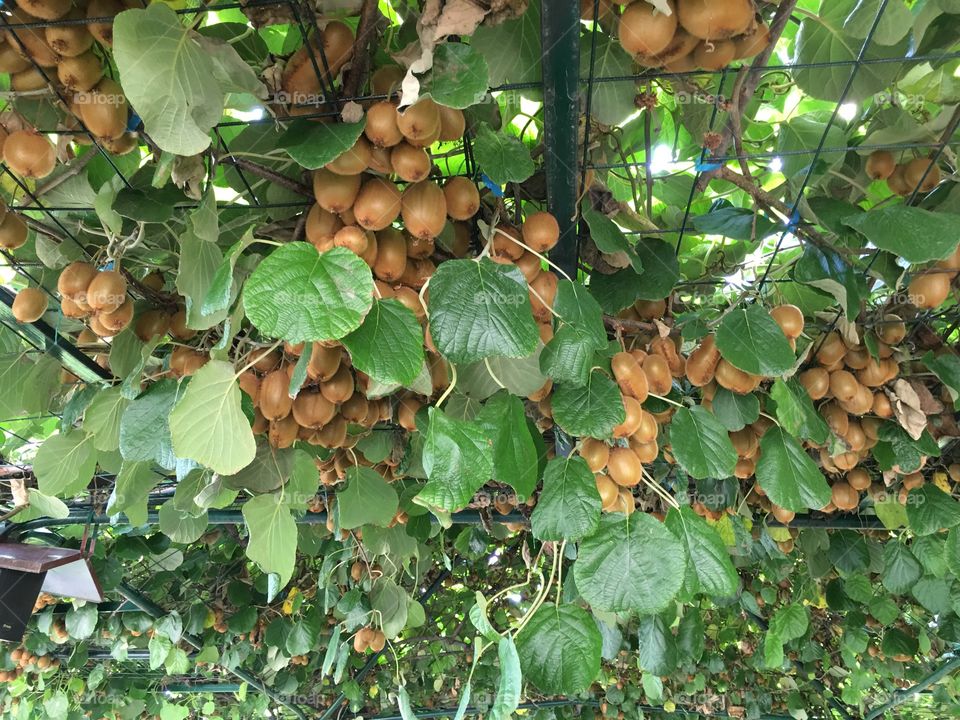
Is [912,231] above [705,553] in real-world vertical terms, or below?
above

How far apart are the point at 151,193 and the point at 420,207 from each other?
17.8 inches

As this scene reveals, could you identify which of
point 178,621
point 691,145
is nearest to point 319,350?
point 691,145

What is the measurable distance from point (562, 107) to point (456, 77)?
188mm

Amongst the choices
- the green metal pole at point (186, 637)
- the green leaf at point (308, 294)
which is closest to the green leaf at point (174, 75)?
the green leaf at point (308, 294)

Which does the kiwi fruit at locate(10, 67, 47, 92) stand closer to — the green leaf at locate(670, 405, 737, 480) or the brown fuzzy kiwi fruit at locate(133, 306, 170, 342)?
the brown fuzzy kiwi fruit at locate(133, 306, 170, 342)

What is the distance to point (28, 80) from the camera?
0.79 m

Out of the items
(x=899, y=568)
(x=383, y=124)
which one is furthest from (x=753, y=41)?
(x=899, y=568)

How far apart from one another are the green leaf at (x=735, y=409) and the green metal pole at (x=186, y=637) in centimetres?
311

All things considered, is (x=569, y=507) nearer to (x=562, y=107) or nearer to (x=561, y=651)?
(x=561, y=651)

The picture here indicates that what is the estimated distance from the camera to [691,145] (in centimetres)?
133

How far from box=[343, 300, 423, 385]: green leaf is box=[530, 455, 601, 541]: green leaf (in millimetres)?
358

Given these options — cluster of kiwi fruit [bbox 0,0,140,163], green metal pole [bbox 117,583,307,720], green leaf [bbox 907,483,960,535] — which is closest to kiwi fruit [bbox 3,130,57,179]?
cluster of kiwi fruit [bbox 0,0,140,163]

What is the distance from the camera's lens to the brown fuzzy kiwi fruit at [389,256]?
2.88ft

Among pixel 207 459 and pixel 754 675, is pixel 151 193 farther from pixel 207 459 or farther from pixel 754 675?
pixel 754 675
